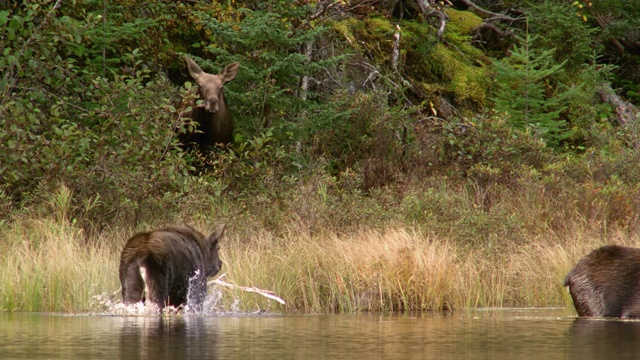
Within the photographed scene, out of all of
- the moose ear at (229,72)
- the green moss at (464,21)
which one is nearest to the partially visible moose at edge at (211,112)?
the moose ear at (229,72)

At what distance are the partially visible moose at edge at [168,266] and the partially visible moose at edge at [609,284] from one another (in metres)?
3.74

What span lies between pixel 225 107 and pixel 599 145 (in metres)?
7.96

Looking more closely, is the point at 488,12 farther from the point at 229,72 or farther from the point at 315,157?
the point at 229,72

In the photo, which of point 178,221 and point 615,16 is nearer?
point 178,221

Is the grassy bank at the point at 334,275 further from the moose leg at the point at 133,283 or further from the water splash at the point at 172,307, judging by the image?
the moose leg at the point at 133,283

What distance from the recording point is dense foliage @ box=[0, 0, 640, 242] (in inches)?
619

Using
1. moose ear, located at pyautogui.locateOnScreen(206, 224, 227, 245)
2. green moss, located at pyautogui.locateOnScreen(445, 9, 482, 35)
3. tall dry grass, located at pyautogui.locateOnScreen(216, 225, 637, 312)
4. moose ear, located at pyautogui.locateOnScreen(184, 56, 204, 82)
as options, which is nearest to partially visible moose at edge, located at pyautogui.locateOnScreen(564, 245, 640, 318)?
tall dry grass, located at pyautogui.locateOnScreen(216, 225, 637, 312)

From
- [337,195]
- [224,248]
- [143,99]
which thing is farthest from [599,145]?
[224,248]

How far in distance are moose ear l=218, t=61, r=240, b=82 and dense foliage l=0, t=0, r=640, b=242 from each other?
69 cm

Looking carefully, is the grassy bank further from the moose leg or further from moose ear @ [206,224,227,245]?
the moose leg

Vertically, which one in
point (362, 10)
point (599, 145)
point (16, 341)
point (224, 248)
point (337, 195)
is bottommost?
point (16, 341)

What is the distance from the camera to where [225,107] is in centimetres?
1856

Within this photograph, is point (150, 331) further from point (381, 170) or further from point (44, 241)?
point (381, 170)

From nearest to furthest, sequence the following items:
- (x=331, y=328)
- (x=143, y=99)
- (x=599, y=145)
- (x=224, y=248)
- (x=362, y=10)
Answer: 1. (x=331, y=328)
2. (x=224, y=248)
3. (x=143, y=99)
4. (x=599, y=145)
5. (x=362, y=10)
